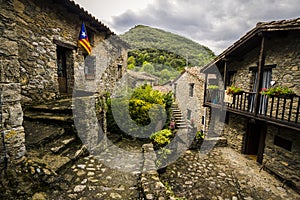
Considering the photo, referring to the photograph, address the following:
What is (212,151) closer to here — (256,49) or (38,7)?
(256,49)

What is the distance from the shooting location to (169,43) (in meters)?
29.9

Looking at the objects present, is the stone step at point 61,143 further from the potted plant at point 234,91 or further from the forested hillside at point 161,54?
the forested hillside at point 161,54

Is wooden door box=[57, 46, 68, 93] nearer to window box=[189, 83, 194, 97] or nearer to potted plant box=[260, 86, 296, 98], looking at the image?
potted plant box=[260, 86, 296, 98]

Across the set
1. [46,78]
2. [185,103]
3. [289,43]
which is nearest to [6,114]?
[46,78]

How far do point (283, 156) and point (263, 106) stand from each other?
1.87 m

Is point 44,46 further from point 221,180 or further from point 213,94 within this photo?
point 213,94

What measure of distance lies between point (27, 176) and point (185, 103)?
13.2 metres

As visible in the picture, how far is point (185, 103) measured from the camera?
568 inches

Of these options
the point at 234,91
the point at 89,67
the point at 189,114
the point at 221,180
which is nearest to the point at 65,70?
the point at 89,67

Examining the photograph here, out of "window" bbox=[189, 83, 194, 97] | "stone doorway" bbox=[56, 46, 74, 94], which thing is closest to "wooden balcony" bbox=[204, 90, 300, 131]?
"window" bbox=[189, 83, 194, 97]

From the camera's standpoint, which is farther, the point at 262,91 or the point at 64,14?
the point at 64,14

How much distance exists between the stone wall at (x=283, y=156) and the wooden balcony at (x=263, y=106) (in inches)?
20.9

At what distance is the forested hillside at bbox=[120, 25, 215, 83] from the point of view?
26.4 m

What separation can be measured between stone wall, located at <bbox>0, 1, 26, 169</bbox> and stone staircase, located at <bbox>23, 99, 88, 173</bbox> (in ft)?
1.44
